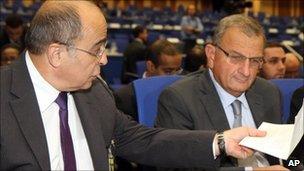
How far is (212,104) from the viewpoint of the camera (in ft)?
8.92

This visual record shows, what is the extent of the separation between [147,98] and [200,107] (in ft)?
2.20

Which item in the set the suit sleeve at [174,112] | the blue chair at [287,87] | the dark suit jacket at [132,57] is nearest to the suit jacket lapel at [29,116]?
the suit sleeve at [174,112]

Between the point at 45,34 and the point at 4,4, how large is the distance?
14819 mm

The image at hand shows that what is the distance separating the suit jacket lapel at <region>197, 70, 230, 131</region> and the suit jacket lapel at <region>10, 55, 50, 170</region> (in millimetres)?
1105

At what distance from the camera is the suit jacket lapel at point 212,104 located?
268 cm

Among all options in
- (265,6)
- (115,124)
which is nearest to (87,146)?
(115,124)

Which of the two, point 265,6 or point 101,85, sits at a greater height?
point 101,85

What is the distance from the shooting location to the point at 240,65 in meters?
2.66

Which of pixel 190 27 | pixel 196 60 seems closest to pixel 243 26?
pixel 196 60

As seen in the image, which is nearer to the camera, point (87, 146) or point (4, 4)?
point (87, 146)

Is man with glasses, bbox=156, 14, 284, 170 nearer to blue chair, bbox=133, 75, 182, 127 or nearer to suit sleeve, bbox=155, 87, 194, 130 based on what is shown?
suit sleeve, bbox=155, 87, 194, 130

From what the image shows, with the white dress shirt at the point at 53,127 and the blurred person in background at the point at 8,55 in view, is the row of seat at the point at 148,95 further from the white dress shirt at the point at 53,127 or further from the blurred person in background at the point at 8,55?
the blurred person in background at the point at 8,55

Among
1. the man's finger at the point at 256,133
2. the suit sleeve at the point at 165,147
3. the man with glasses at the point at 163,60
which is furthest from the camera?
the man with glasses at the point at 163,60

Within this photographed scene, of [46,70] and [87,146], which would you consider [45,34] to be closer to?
[46,70]
